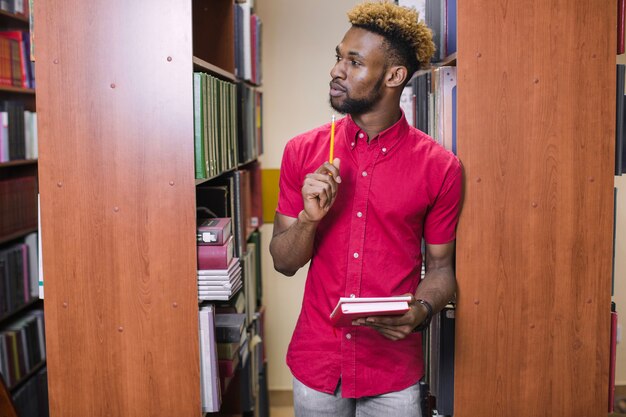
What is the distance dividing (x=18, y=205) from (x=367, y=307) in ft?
7.58

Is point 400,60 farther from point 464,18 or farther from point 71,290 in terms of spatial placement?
point 71,290

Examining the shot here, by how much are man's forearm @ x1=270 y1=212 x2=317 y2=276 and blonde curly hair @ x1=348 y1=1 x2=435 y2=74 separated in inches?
19.3

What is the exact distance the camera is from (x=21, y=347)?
315cm

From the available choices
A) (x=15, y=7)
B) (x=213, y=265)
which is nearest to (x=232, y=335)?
(x=213, y=265)

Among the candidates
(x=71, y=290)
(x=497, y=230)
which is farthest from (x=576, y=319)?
(x=71, y=290)

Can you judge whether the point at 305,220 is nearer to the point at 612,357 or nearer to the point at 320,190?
the point at 320,190

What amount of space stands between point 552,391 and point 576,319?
0.63 feet

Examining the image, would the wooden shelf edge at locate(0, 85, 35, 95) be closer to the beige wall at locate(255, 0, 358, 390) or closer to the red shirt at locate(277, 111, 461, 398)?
the beige wall at locate(255, 0, 358, 390)

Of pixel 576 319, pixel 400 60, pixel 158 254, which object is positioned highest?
pixel 400 60

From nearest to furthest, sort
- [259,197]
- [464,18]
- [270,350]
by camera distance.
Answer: [464,18], [259,197], [270,350]

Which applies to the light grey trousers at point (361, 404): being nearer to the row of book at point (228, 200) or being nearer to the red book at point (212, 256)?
the red book at point (212, 256)

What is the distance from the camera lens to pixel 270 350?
3.98m

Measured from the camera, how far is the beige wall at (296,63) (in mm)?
3779

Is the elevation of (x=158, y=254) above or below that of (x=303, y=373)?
above
